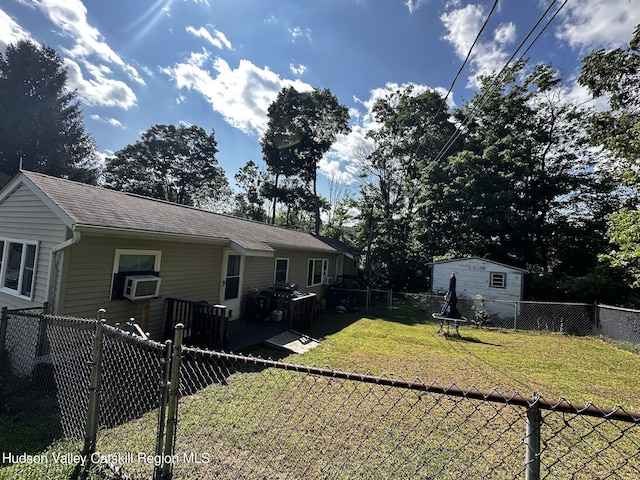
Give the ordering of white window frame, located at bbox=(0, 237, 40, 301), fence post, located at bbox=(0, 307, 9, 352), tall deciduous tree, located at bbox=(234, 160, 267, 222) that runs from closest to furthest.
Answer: fence post, located at bbox=(0, 307, 9, 352)
white window frame, located at bbox=(0, 237, 40, 301)
tall deciduous tree, located at bbox=(234, 160, 267, 222)

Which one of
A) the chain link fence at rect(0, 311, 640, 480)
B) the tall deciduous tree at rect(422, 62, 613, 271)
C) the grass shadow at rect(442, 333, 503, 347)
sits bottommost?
the grass shadow at rect(442, 333, 503, 347)

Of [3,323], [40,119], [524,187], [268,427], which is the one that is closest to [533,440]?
[268,427]

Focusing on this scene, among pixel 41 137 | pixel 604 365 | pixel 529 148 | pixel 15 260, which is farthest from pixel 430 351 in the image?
pixel 41 137

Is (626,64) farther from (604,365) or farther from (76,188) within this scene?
(76,188)

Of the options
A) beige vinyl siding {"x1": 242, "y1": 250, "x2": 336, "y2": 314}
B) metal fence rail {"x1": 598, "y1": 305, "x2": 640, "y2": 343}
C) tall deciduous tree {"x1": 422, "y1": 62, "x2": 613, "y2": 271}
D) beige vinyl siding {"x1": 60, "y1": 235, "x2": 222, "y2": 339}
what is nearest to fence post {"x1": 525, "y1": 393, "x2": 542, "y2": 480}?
beige vinyl siding {"x1": 60, "y1": 235, "x2": 222, "y2": 339}

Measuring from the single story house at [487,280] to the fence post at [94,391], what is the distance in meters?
14.3

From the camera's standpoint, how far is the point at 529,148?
60.0 ft

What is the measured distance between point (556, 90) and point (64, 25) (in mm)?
23511

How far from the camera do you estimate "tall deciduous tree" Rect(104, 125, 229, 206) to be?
31781 millimetres

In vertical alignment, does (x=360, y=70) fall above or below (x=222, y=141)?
below

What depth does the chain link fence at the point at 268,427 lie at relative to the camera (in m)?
2.49

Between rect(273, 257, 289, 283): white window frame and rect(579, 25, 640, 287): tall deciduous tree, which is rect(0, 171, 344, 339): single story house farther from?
rect(579, 25, 640, 287): tall deciduous tree

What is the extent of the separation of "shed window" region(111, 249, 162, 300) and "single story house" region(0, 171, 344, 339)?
0.7 inches

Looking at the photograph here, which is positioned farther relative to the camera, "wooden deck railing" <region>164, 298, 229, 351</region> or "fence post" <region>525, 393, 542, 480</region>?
"wooden deck railing" <region>164, 298, 229, 351</region>
